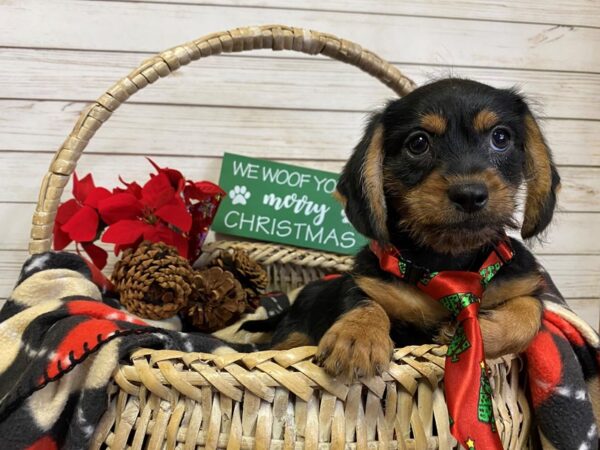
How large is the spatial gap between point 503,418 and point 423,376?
26 cm

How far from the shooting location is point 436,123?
1.22 m

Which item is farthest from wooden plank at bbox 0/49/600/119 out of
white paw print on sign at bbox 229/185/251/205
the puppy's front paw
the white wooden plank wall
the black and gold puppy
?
the puppy's front paw

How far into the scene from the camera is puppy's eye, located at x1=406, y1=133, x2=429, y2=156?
Result: 1.24 metres

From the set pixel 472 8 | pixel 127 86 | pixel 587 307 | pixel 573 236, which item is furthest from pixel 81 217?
pixel 587 307

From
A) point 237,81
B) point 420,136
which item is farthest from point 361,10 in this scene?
point 420,136

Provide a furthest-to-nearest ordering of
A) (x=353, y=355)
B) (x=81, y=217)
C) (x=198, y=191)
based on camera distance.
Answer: (x=198, y=191) → (x=81, y=217) → (x=353, y=355)

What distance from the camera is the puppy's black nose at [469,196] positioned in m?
1.06

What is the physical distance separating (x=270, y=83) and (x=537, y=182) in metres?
1.21

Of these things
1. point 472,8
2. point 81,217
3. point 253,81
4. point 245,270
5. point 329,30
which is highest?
point 472,8

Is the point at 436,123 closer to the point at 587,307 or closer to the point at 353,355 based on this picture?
the point at 353,355

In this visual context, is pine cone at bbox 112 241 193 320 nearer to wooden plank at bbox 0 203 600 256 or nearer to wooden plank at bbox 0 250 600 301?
wooden plank at bbox 0 203 600 256

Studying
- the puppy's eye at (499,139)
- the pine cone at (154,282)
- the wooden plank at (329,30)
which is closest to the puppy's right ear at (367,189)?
the puppy's eye at (499,139)

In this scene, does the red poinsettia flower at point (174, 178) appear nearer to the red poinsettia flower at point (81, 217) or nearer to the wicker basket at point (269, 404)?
the red poinsettia flower at point (81, 217)

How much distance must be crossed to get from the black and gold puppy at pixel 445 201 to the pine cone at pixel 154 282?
0.43 metres
